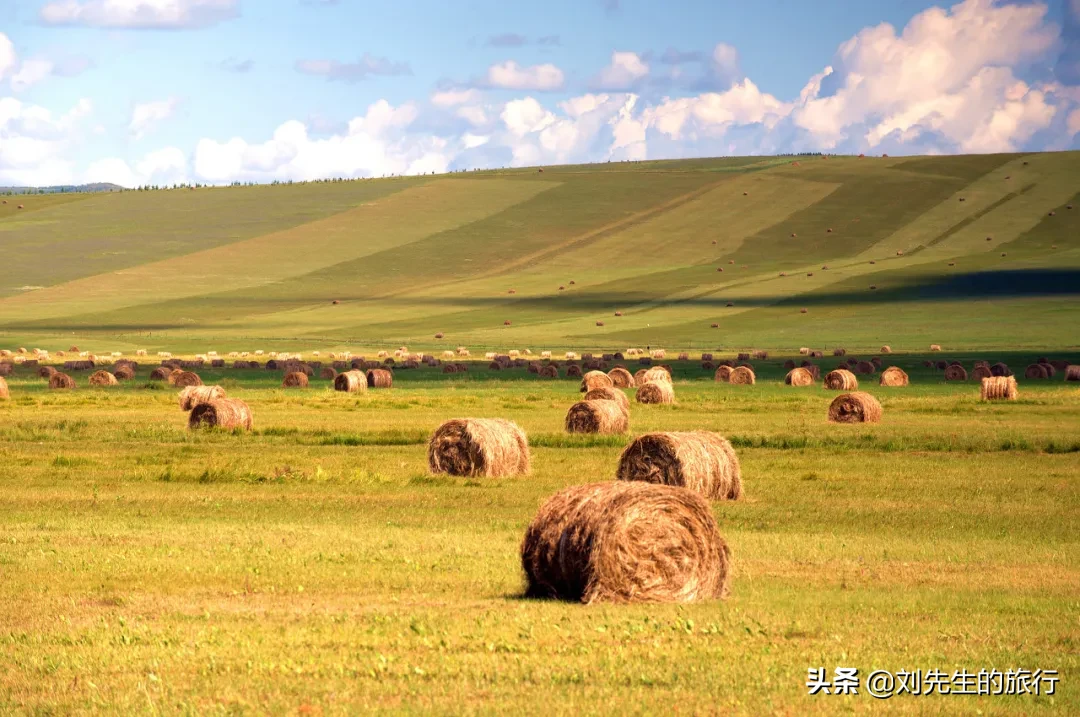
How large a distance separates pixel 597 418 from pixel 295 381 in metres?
27.5

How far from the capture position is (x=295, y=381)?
6197 cm

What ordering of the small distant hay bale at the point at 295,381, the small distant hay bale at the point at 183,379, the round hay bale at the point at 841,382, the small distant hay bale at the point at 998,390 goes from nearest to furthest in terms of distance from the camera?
the small distant hay bale at the point at 998,390
the round hay bale at the point at 841,382
the small distant hay bale at the point at 295,381
the small distant hay bale at the point at 183,379

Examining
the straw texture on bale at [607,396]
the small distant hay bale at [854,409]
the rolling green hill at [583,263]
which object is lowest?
the small distant hay bale at [854,409]

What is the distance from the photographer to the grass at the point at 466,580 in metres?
11.6

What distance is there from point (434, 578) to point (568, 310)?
4445 inches

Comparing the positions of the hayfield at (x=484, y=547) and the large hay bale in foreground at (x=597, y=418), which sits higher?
the large hay bale in foreground at (x=597, y=418)

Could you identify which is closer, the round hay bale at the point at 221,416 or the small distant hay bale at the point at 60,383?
the round hay bale at the point at 221,416

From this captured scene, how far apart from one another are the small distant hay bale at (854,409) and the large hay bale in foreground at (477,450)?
1526cm

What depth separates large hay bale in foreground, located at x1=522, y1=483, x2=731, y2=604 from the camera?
14.9 meters

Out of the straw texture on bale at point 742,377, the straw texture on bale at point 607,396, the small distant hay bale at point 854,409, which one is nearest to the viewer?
the small distant hay bale at point 854,409

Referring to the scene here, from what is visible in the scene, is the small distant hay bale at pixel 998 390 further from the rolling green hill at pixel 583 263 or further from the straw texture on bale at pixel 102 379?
the rolling green hill at pixel 583 263

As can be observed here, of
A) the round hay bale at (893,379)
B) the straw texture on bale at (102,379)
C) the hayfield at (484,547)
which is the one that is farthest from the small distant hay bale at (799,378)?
the straw texture on bale at (102,379)

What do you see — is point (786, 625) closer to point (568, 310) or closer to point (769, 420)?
point (769, 420)

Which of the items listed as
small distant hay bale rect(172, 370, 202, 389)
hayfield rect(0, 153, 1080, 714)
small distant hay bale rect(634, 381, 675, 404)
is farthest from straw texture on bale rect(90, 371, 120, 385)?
small distant hay bale rect(634, 381, 675, 404)
